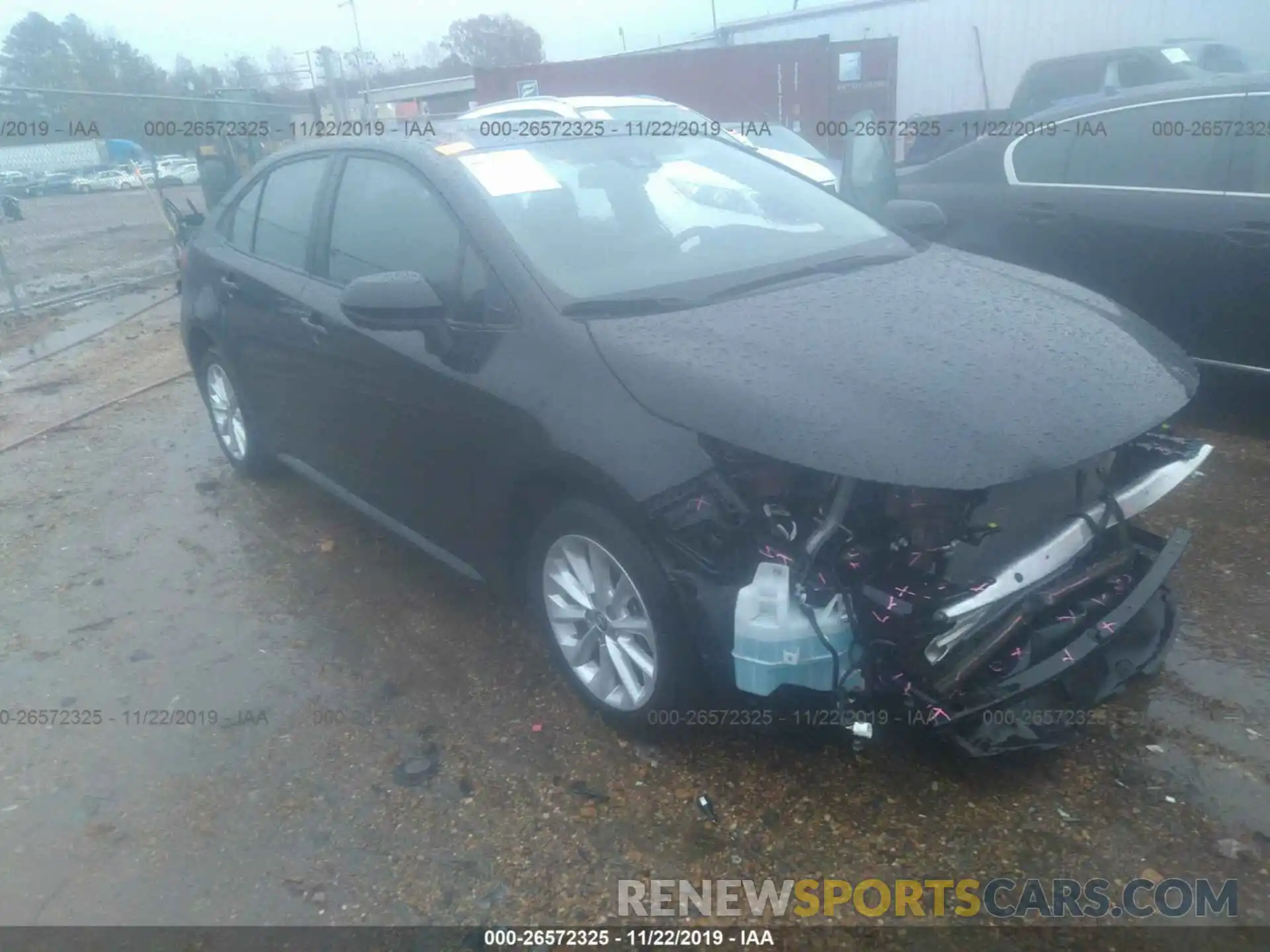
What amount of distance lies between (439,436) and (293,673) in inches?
42.2

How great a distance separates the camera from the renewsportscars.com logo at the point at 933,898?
225cm

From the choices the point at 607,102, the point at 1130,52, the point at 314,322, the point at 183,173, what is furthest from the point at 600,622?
the point at 183,173

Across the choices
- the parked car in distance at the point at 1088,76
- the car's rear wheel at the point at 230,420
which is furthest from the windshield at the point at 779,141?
the car's rear wheel at the point at 230,420

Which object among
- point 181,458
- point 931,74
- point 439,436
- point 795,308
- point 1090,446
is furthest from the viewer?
point 931,74

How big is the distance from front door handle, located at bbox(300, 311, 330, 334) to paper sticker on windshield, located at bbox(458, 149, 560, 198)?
2.82 ft

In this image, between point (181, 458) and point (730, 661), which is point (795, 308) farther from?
point (181, 458)

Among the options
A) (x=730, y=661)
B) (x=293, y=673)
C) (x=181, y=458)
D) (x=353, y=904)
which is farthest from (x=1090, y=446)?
(x=181, y=458)

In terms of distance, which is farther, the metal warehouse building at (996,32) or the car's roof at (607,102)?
the metal warehouse building at (996,32)

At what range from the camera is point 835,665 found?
7.88ft

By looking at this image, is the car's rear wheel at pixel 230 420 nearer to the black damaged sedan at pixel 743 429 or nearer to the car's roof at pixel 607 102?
the black damaged sedan at pixel 743 429

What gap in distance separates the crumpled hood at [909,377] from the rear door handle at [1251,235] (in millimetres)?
1676

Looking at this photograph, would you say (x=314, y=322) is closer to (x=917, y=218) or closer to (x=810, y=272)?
(x=810, y=272)

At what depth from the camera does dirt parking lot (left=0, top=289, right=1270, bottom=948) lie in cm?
246

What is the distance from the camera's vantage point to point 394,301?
2.92 m
